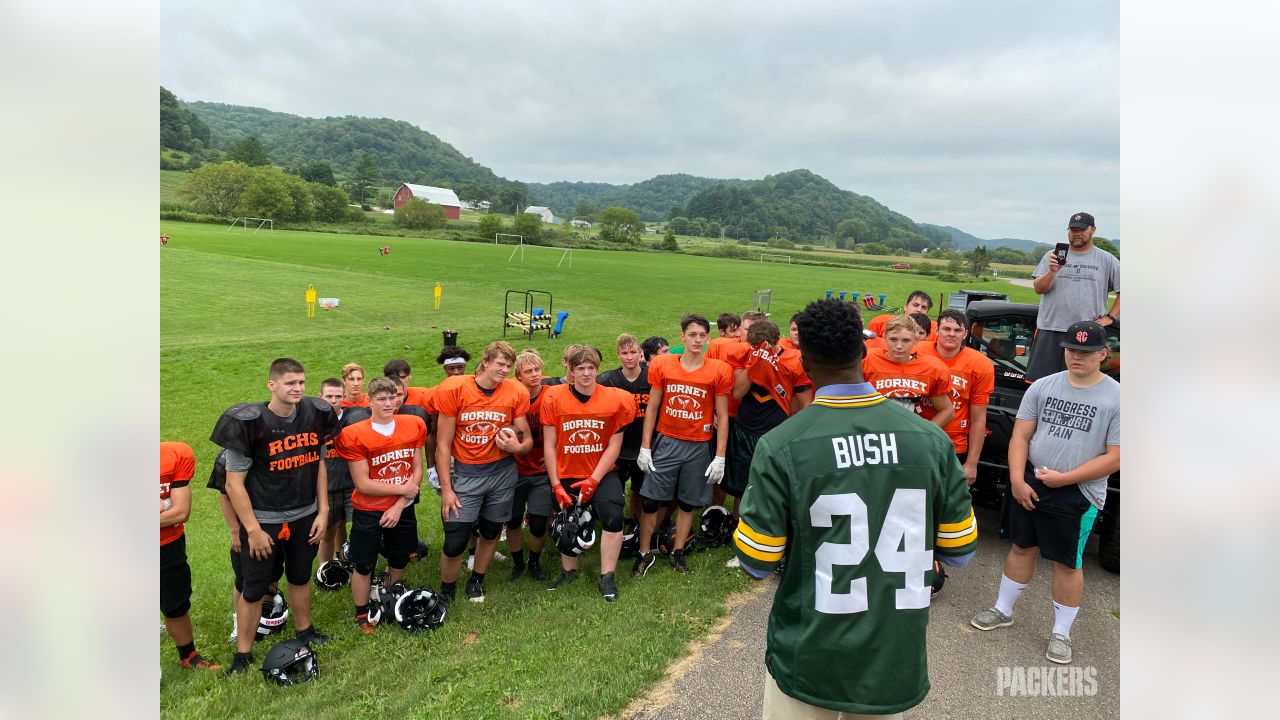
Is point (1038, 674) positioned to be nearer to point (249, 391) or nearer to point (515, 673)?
point (515, 673)

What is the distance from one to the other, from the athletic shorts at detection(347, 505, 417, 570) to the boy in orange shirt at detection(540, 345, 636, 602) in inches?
50.2

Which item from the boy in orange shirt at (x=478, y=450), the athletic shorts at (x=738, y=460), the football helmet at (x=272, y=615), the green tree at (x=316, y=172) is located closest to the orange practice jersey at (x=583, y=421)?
the boy in orange shirt at (x=478, y=450)

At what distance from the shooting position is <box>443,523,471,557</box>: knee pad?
5.74 meters

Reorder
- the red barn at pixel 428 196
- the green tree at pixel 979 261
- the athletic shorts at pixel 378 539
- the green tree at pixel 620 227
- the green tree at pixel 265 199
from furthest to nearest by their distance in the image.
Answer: the red barn at pixel 428 196 → the green tree at pixel 620 227 → the green tree at pixel 265 199 → the green tree at pixel 979 261 → the athletic shorts at pixel 378 539

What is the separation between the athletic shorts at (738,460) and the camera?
6.71 metres

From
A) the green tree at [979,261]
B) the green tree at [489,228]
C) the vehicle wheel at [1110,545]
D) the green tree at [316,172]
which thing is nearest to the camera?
the vehicle wheel at [1110,545]

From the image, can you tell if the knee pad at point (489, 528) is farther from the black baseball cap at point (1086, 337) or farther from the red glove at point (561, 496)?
the black baseball cap at point (1086, 337)

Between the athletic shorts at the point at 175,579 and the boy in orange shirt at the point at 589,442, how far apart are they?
9.07 ft

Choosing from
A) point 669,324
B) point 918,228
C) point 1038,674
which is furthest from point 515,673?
point 918,228

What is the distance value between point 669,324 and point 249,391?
15.8 metres

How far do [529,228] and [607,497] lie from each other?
258 ft

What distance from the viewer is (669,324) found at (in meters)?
27.7

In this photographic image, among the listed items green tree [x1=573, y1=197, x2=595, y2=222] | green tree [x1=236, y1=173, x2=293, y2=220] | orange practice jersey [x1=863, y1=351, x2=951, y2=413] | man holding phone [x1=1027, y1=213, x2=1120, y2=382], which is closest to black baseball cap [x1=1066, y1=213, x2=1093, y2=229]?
man holding phone [x1=1027, y1=213, x2=1120, y2=382]

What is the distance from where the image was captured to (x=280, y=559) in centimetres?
495
